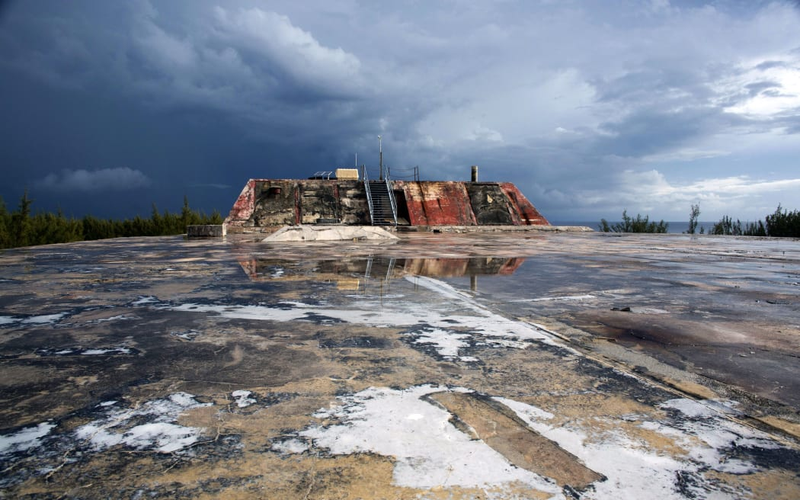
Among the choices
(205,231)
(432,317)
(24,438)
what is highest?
(205,231)

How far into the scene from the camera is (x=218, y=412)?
1982mm

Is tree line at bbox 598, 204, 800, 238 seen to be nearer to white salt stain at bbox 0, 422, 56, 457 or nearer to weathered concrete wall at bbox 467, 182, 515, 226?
weathered concrete wall at bbox 467, 182, 515, 226

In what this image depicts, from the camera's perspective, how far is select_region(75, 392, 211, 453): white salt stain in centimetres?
172

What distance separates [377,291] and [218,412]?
298 centimetres

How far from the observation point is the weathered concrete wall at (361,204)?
21.5m

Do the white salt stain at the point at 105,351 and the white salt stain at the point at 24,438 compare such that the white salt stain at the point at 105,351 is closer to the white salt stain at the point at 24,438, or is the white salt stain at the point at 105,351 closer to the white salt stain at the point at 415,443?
the white salt stain at the point at 24,438

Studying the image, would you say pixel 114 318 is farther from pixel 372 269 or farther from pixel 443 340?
pixel 372 269

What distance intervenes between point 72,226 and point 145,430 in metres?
21.5

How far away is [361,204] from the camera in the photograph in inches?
907

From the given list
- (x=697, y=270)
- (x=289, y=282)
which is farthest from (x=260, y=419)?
(x=697, y=270)

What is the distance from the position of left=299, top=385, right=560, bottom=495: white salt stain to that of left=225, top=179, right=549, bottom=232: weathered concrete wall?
1881 cm

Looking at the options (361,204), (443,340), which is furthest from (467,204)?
(443,340)

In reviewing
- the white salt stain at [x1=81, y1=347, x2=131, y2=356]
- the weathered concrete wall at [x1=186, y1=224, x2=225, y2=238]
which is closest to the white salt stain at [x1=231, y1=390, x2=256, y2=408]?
the white salt stain at [x1=81, y1=347, x2=131, y2=356]

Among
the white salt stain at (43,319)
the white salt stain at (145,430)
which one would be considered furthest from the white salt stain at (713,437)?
the white salt stain at (43,319)
